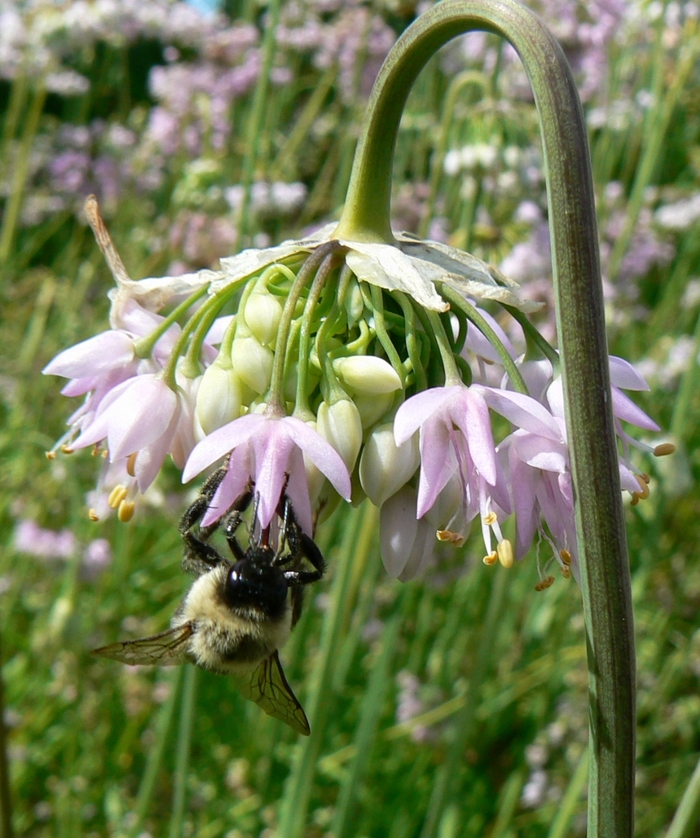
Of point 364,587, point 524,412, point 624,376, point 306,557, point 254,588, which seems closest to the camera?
point 524,412

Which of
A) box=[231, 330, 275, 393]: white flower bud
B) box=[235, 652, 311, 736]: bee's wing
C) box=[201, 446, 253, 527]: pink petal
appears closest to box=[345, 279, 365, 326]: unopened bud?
box=[231, 330, 275, 393]: white flower bud

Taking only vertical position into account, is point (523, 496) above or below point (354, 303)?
below

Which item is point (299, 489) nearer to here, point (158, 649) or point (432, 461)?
point (432, 461)

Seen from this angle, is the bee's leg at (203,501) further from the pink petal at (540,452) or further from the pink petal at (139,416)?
the pink petal at (540,452)

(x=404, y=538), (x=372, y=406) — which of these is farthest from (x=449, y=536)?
(x=372, y=406)

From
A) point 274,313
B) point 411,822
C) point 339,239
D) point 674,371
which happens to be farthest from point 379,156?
point 674,371

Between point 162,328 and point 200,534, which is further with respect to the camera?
point 200,534

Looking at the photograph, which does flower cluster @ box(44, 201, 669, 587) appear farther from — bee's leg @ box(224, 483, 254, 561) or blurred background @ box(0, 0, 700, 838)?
blurred background @ box(0, 0, 700, 838)
